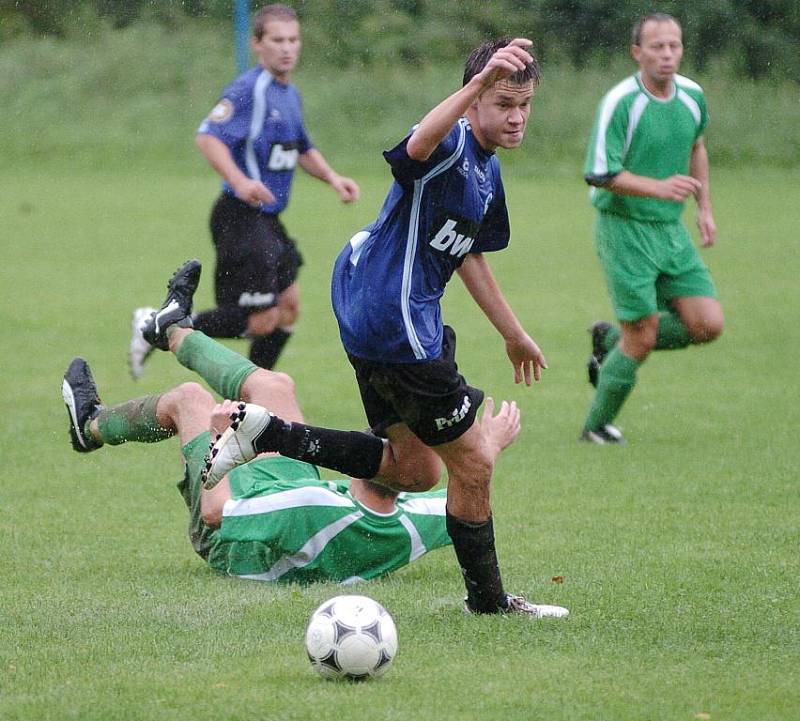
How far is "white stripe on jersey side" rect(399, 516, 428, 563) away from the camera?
16.6 ft

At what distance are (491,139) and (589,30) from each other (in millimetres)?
18283

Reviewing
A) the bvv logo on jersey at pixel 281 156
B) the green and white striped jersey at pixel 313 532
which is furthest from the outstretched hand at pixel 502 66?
the bvv logo on jersey at pixel 281 156

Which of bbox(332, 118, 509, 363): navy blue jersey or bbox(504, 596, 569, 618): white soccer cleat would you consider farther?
bbox(504, 596, 569, 618): white soccer cleat

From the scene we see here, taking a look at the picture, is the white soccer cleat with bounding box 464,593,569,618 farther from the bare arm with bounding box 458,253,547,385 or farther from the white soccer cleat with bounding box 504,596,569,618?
the bare arm with bounding box 458,253,547,385

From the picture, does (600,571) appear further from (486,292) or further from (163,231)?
(163,231)

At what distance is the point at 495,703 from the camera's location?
3.70m

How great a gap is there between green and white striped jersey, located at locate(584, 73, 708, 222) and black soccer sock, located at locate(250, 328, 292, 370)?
217cm

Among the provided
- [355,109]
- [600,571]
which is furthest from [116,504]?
[355,109]

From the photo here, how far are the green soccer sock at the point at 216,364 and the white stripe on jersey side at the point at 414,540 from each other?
0.88 metres

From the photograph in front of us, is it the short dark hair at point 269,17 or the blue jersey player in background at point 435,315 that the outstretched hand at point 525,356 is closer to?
the blue jersey player in background at point 435,315

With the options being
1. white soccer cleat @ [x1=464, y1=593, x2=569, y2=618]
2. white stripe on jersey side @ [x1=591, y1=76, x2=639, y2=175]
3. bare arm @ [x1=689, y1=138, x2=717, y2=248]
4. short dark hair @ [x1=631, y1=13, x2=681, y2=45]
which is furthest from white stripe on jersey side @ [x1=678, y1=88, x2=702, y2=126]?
white soccer cleat @ [x1=464, y1=593, x2=569, y2=618]

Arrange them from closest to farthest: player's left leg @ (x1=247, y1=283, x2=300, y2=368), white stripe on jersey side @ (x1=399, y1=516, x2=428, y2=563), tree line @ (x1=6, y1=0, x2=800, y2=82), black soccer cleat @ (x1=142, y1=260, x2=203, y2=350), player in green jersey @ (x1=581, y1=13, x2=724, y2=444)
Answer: white stripe on jersey side @ (x1=399, y1=516, x2=428, y2=563) < black soccer cleat @ (x1=142, y1=260, x2=203, y2=350) < player in green jersey @ (x1=581, y1=13, x2=724, y2=444) < player's left leg @ (x1=247, y1=283, x2=300, y2=368) < tree line @ (x1=6, y1=0, x2=800, y2=82)

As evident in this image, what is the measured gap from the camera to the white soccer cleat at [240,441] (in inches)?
184

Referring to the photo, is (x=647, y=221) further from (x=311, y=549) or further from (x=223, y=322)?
(x=311, y=549)
